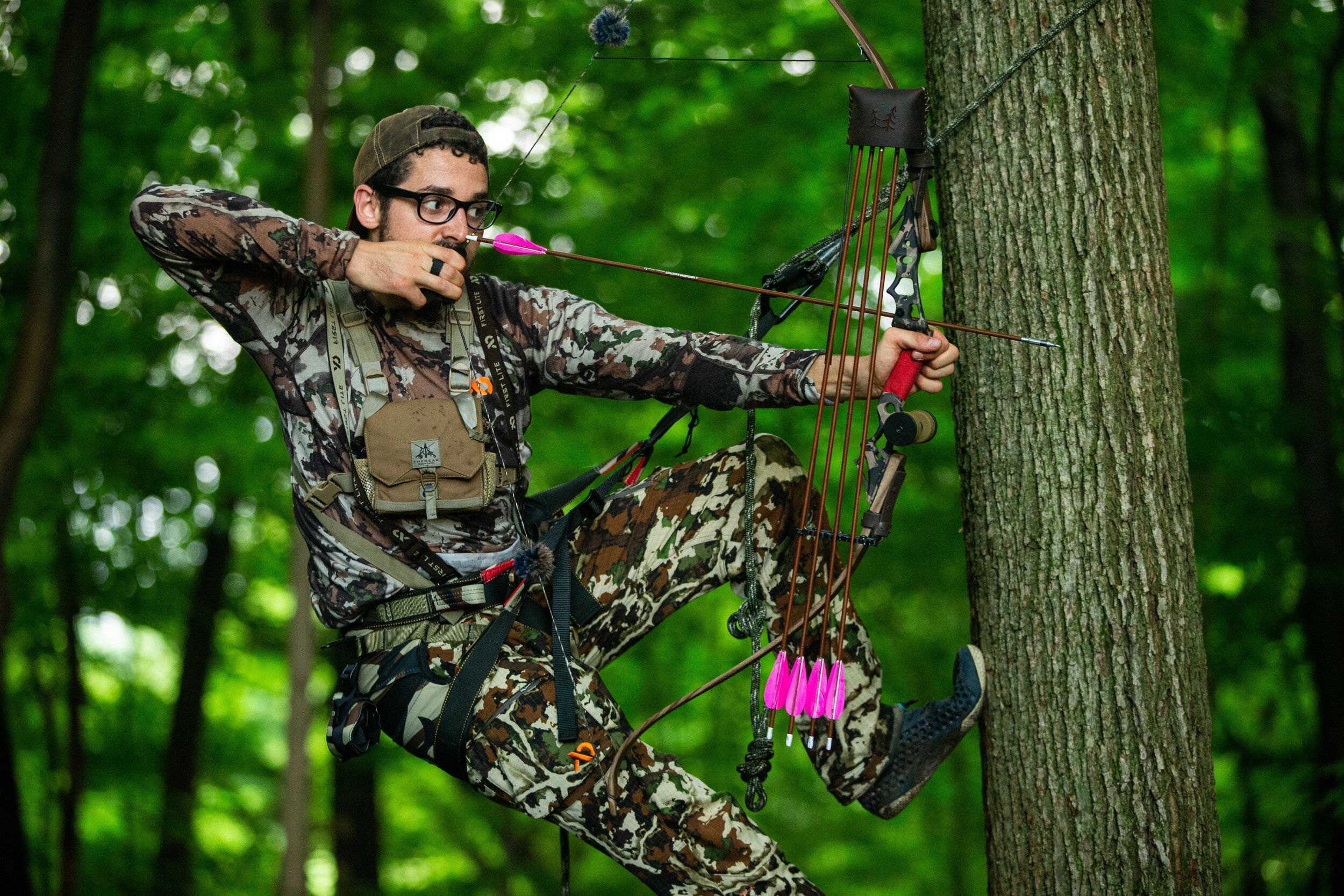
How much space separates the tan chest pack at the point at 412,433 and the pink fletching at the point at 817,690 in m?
0.85

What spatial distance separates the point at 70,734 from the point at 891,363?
703 cm

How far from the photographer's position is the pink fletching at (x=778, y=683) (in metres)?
2.44

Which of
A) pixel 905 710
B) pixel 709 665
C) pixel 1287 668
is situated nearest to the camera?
pixel 905 710

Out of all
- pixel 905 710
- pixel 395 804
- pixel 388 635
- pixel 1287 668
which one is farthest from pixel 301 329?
pixel 395 804

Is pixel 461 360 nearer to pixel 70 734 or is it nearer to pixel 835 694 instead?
pixel 835 694

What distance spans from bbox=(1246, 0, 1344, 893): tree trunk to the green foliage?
156 mm

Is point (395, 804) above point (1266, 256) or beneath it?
beneath

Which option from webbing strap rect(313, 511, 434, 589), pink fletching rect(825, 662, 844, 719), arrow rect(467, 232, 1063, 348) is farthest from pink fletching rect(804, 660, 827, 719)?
webbing strap rect(313, 511, 434, 589)

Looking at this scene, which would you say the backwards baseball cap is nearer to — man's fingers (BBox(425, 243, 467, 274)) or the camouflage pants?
man's fingers (BBox(425, 243, 467, 274))

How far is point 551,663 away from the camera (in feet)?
8.26

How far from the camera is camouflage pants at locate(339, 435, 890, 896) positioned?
2.39 metres

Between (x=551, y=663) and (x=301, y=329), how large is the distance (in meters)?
0.99

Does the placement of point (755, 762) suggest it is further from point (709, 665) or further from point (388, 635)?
point (709, 665)

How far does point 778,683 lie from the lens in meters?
2.46
